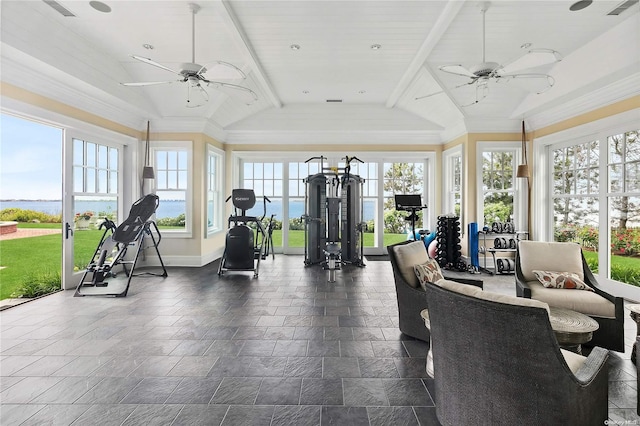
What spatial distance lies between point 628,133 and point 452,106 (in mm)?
2703

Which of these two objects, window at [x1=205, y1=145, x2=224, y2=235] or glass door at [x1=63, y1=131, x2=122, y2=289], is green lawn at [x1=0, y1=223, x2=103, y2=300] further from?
window at [x1=205, y1=145, x2=224, y2=235]

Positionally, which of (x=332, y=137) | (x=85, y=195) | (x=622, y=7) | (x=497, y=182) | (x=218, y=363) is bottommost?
(x=218, y=363)

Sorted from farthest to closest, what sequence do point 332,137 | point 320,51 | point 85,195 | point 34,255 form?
point 332,137
point 34,255
point 85,195
point 320,51

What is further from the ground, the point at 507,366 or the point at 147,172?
the point at 147,172

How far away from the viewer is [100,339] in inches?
124

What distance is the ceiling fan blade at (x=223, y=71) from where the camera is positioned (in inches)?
147

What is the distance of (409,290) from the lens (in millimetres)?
3082

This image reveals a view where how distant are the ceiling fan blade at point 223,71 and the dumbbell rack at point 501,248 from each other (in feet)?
17.0

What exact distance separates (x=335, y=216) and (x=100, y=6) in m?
4.88

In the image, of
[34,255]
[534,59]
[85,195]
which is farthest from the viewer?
[34,255]

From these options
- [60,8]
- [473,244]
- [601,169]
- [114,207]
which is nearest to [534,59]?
[601,169]

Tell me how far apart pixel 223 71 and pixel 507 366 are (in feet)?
12.8

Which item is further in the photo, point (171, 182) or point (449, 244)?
point (171, 182)

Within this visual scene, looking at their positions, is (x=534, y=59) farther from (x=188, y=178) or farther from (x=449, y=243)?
(x=188, y=178)
